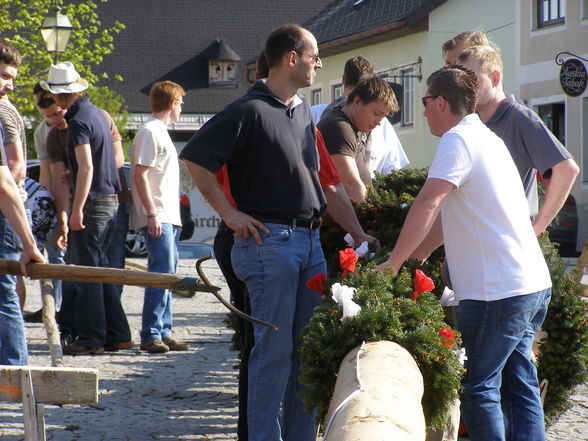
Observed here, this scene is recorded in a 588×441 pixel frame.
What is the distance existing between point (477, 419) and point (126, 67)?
44.8 m

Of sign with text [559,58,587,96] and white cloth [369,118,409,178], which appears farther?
sign with text [559,58,587,96]

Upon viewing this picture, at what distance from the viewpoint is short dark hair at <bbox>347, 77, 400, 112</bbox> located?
5.79 m

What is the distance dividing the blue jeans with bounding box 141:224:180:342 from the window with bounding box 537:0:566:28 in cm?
1969

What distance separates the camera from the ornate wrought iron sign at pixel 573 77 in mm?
23797

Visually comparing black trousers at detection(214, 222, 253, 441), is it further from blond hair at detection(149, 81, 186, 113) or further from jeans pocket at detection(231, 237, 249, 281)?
blond hair at detection(149, 81, 186, 113)

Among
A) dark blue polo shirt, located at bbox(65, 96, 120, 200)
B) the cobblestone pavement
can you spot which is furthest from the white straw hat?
the cobblestone pavement

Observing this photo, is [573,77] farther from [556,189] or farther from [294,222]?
[294,222]

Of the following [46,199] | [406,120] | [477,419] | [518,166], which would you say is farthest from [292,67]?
[406,120]

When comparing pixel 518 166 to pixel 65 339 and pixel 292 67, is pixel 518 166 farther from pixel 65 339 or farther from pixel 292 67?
pixel 65 339

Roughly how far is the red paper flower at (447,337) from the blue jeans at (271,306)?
2.83 ft

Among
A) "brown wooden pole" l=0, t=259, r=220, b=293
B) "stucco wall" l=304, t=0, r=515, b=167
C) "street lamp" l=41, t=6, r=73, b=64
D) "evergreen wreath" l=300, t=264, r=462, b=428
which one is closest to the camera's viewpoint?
"evergreen wreath" l=300, t=264, r=462, b=428

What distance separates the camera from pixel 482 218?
4.33m

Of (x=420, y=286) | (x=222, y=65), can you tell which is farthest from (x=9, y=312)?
(x=222, y=65)

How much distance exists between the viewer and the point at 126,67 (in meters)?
47.7
